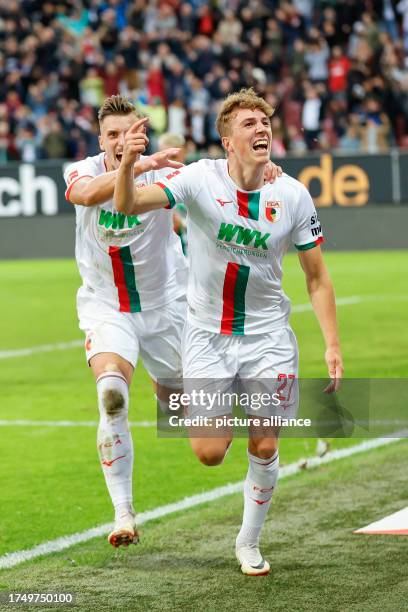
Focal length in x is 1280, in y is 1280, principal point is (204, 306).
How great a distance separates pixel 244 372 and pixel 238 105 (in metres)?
1.24

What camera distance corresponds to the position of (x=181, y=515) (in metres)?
7.05

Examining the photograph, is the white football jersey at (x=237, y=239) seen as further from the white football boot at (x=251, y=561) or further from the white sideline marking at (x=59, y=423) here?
the white sideline marking at (x=59, y=423)

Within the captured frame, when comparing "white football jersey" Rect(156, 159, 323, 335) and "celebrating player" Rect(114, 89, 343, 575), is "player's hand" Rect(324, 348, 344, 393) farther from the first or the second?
"white football jersey" Rect(156, 159, 323, 335)

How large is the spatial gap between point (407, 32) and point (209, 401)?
66.4 feet

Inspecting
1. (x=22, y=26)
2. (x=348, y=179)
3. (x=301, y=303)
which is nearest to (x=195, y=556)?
(x=301, y=303)

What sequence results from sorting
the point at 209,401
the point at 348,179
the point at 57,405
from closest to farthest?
the point at 209,401, the point at 57,405, the point at 348,179

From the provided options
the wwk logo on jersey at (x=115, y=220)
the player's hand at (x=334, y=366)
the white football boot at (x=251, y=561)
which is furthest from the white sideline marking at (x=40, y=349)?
the player's hand at (x=334, y=366)

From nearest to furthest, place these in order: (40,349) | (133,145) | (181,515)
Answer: (133,145) < (181,515) < (40,349)

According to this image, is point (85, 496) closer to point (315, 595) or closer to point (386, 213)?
point (315, 595)

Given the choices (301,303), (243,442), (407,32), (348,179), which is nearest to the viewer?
(243,442)

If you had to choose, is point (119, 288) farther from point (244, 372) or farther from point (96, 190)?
point (244, 372)

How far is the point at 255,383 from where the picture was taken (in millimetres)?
5980

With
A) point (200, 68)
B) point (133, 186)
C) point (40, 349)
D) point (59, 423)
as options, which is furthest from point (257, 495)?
point (200, 68)

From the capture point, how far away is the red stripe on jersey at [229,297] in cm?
594
